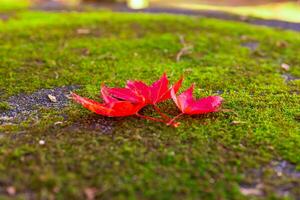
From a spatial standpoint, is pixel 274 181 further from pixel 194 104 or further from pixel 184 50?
pixel 184 50

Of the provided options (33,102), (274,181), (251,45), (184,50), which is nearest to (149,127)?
(274,181)

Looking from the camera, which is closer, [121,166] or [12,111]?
[121,166]

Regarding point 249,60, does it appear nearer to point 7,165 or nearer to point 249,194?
point 249,194

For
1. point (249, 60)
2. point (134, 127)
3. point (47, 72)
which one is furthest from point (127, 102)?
point (249, 60)

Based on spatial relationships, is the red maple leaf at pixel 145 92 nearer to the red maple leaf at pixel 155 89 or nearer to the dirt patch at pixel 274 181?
the red maple leaf at pixel 155 89

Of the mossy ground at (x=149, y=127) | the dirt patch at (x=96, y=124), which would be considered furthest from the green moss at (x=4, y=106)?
the dirt patch at (x=96, y=124)

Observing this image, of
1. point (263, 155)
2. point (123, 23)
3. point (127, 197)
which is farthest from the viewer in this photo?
point (123, 23)

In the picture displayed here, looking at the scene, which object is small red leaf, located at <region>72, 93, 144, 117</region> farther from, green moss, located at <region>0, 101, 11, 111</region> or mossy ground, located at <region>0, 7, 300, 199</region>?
green moss, located at <region>0, 101, 11, 111</region>
